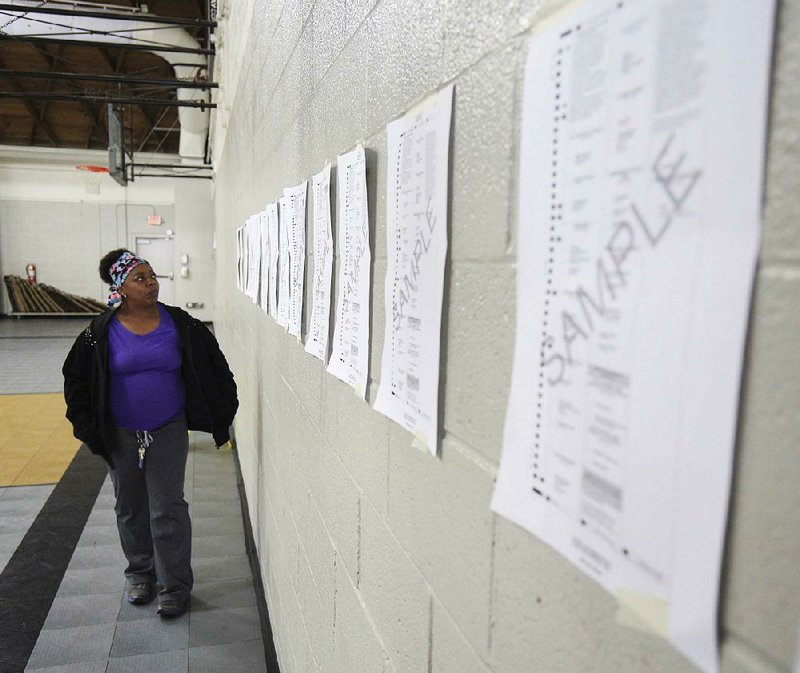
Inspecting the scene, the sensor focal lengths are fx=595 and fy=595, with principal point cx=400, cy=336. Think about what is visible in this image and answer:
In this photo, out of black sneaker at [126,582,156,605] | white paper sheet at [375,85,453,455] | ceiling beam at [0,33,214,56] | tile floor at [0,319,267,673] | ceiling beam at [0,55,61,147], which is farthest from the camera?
ceiling beam at [0,55,61,147]

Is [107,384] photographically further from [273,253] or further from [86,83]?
[86,83]

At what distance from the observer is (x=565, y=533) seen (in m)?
0.51

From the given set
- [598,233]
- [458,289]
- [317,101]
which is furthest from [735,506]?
[317,101]

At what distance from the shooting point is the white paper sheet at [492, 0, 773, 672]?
1.16 feet

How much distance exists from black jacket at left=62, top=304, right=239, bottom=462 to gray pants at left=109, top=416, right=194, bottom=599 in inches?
3.4

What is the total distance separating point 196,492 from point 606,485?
4.08m

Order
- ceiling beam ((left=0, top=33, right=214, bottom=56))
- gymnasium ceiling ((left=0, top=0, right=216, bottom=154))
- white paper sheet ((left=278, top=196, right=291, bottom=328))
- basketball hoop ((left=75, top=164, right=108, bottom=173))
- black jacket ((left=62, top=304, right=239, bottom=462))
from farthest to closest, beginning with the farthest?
basketball hoop ((left=75, top=164, right=108, bottom=173)), gymnasium ceiling ((left=0, top=0, right=216, bottom=154)), ceiling beam ((left=0, top=33, right=214, bottom=56)), black jacket ((left=62, top=304, right=239, bottom=462)), white paper sheet ((left=278, top=196, right=291, bottom=328))

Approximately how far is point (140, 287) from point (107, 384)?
421mm

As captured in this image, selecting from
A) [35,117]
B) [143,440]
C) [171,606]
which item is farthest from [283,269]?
[35,117]

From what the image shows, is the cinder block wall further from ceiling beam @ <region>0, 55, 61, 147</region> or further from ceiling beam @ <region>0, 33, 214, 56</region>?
ceiling beam @ <region>0, 55, 61, 147</region>

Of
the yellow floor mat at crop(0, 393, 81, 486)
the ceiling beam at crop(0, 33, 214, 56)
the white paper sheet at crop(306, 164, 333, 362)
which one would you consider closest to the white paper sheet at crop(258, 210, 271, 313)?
the white paper sheet at crop(306, 164, 333, 362)

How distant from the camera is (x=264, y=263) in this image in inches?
99.3

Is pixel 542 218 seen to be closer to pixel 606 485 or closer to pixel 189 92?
pixel 606 485

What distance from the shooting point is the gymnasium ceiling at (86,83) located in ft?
20.4
